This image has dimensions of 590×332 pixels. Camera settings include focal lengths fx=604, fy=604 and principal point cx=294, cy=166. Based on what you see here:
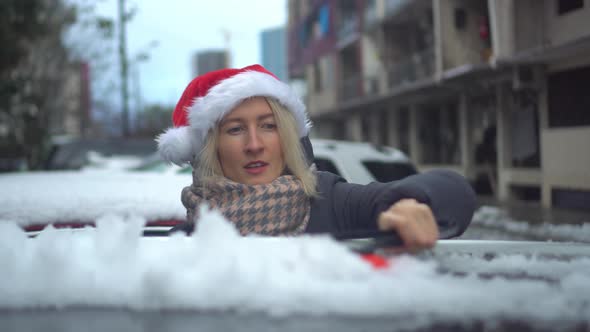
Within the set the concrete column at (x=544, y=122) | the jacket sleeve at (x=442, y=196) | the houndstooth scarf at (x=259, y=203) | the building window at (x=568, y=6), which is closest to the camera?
the jacket sleeve at (x=442, y=196)

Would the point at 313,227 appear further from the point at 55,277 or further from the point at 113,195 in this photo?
the point at 113,195

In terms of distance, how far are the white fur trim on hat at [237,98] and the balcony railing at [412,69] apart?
14845mm

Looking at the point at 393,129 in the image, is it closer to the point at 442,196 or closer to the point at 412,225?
the point at 442,196

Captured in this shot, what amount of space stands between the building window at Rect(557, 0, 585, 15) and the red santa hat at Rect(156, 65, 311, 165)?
897cm

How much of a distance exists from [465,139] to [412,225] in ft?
48.6

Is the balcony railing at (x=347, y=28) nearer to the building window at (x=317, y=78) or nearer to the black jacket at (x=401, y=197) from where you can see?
the building window at (x=317, y=78)

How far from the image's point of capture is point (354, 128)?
25250mm

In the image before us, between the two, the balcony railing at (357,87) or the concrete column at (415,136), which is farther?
the balcony railing at (357,87)

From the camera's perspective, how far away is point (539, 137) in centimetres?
1188

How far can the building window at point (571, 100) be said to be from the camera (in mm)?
10422

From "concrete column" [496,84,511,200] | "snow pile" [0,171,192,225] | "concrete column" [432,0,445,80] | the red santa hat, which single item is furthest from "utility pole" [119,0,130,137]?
the red santa hat

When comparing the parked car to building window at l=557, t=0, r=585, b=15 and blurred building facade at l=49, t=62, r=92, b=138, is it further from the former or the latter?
blurred building facade at l=49, t=62, r=92, b=138

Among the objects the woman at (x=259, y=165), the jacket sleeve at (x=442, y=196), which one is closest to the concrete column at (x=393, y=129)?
the woman at (x=259, y=165)

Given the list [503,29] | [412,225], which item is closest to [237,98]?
[412,225]
